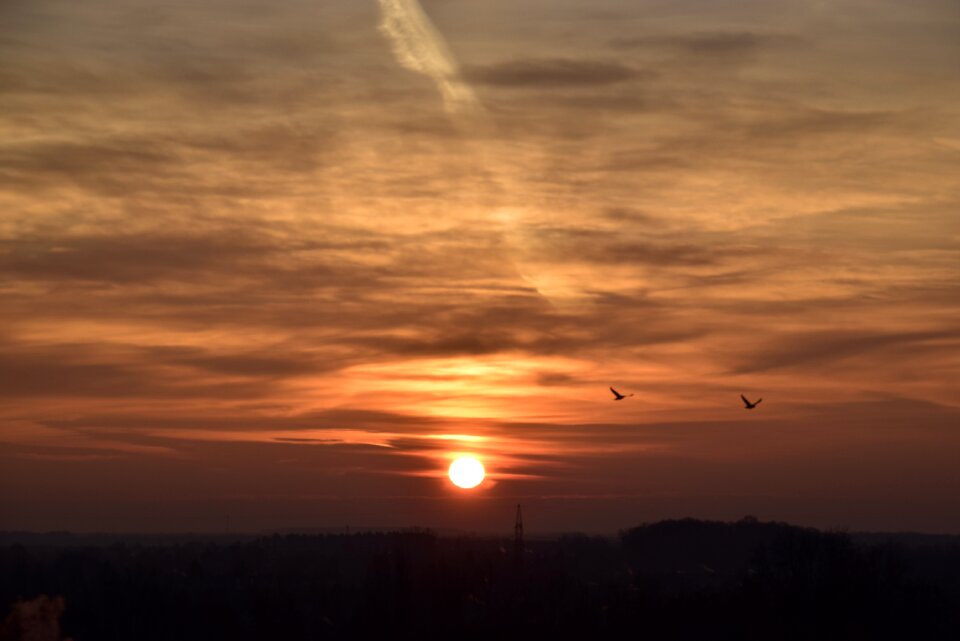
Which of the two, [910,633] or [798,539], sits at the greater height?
[798,539]

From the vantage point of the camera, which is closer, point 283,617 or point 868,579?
point 868,579

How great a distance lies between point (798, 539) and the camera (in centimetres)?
13312

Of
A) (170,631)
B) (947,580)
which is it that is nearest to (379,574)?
(170,631)

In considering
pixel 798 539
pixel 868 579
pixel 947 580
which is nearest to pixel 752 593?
pixel 868 579

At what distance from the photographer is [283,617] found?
399ft

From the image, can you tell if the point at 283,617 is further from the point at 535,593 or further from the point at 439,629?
the point at 535,593

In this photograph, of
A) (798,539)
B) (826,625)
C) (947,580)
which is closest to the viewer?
(826,625)

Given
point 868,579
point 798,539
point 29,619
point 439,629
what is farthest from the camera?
point 798,539

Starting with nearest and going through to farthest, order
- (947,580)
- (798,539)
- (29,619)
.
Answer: (29,619) < (798,539) < (947,580)

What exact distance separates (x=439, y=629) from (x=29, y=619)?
64157 millimetres

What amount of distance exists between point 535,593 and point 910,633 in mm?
49750

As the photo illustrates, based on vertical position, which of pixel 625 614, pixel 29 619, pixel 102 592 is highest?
pixel 102 592

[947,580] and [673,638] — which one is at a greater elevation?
[947,580]

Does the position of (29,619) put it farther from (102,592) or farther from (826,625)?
(102,592)
